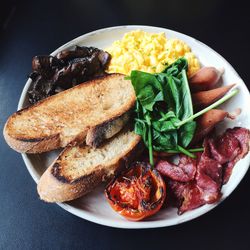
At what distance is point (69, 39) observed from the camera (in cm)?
326

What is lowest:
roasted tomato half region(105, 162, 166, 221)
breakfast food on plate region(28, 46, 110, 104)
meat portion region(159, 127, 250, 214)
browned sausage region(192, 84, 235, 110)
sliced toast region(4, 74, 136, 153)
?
meat portion region(159, 127, 250, 214)

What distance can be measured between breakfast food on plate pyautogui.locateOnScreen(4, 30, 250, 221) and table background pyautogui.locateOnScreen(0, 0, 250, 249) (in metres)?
0.20

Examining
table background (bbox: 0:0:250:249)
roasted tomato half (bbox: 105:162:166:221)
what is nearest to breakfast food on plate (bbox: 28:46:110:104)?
table background (bbox: 0:0:250:249)

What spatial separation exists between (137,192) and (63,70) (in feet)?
3.40

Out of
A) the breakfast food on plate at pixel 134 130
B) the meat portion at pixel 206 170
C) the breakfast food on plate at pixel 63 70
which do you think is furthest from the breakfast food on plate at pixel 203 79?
the breakfast food on plate at pixel 63 70

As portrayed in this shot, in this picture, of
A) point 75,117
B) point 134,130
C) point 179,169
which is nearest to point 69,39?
point 75,117

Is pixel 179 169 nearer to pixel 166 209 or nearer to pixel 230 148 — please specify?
pixel 166 209

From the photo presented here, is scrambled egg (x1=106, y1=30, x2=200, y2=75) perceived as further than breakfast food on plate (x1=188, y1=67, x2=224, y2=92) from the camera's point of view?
Yes

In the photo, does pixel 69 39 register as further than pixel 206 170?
Yes

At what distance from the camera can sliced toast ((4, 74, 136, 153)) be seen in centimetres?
220

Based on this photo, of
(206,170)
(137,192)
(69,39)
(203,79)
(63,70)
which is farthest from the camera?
(69,39)

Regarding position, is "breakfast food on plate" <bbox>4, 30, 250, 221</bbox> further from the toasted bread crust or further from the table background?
the table background

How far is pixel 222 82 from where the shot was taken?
8.53 feet

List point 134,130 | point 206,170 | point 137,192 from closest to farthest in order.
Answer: point 137,192 → point 206,170 → point 134,130
